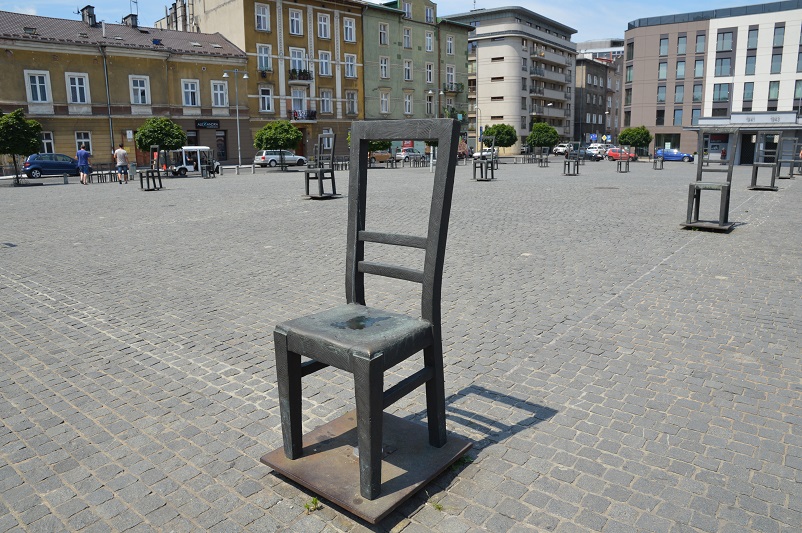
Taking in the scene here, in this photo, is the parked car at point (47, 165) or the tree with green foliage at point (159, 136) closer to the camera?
the parked car at point (47, 165)

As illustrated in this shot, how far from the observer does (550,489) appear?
3139 mm

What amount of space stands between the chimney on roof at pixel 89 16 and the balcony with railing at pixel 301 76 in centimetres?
1442

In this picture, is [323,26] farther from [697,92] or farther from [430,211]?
[430,211]

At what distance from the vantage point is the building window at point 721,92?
6706cm

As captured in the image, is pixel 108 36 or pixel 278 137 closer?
pixel 278 137

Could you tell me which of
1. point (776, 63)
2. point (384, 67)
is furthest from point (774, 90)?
point (384, 67)

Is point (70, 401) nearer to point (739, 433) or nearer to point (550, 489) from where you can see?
point (550, 489)

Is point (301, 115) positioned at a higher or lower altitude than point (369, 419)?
higher

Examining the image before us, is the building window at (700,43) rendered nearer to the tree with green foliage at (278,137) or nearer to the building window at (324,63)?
the building window at (324,63)

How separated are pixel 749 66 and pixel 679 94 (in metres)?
7.48

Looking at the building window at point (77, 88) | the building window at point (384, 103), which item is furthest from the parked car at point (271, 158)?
the building window at point (384, 103)

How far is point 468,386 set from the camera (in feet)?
14.6

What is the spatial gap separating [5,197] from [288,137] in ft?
68.8

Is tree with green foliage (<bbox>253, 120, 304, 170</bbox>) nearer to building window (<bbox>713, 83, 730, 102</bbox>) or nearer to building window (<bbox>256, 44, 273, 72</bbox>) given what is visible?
building window (<bbox>256, 44, 273, 72</bbox>)
